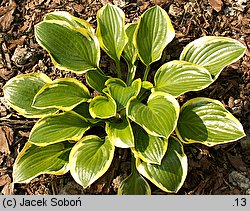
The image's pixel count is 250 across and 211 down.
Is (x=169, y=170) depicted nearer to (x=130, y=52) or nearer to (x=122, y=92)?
(x=122, y=92)

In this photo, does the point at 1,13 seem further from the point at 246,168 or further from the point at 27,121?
the point at 246,168

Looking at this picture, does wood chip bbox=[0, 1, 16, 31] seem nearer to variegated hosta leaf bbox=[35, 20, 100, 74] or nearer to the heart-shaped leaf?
variegated hosta leaf bbox=[35, 20, 100, 74]

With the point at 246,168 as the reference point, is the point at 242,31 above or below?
above

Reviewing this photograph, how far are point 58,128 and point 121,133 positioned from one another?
333 mm

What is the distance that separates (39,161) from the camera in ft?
8.57

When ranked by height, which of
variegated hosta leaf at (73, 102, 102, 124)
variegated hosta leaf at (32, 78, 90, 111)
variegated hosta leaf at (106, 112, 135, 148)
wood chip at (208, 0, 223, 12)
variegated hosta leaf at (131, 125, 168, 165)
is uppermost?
wood chip at (208, 0, 223, 12)

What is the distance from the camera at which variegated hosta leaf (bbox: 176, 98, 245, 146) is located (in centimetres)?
249

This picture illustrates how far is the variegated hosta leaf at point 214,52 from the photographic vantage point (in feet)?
8.52

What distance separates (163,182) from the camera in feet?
8.13

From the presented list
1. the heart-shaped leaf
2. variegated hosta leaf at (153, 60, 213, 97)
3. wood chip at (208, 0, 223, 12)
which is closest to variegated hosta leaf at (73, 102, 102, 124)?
the heart-shaped leaf

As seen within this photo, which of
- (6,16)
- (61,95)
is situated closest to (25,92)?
(61,95)

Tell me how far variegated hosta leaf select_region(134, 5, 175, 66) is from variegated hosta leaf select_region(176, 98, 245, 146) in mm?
337
